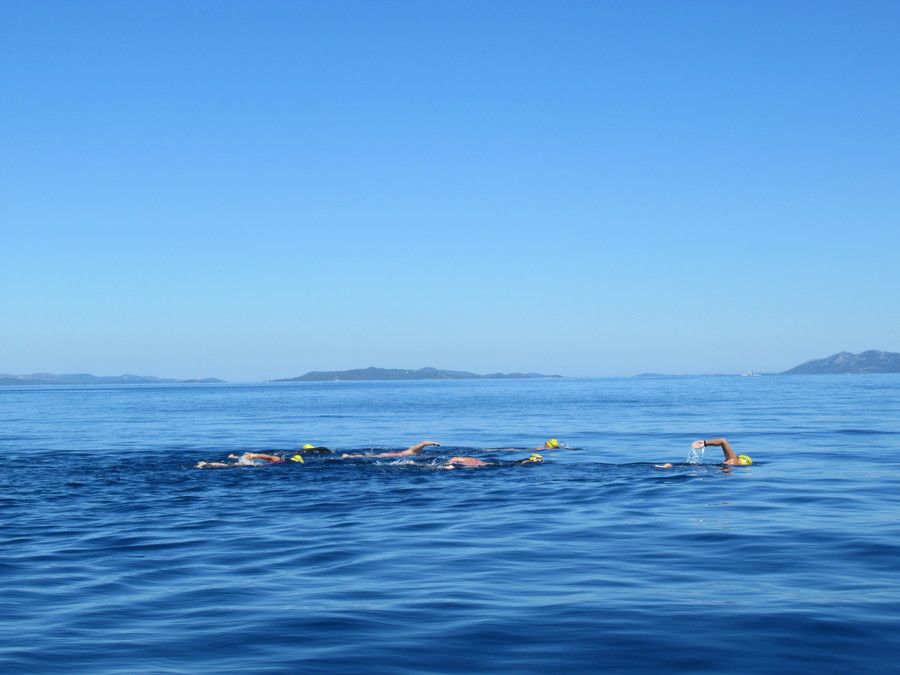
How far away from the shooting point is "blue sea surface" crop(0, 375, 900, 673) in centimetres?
944

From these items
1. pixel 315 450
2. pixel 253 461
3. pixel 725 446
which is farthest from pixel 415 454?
pixel 725 446

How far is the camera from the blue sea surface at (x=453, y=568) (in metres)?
9.44

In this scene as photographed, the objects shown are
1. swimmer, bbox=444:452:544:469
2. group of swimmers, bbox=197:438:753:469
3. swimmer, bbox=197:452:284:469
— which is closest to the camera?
group of swimmers, bbox=197:438:753:469

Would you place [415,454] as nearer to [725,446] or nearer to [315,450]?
[315,450]

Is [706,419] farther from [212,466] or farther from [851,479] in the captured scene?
[212,466]

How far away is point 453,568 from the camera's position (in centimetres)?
1354

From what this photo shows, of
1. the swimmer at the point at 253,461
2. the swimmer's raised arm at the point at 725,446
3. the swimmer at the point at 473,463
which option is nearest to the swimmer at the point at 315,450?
the swimmer at the point at 253,461

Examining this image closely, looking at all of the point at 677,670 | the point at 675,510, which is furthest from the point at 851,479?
the point at 677,670

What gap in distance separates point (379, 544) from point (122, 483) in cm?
1320

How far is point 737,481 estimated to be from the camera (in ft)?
79.1

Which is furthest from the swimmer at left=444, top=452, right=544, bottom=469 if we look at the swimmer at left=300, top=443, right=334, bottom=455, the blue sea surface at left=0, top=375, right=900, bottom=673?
the swimmer at left=300, top=443, right=334, bottom=455

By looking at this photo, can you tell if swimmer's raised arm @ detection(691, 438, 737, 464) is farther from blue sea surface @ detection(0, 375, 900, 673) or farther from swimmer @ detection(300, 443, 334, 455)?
swimmer @ detection(300, 443, 334, 455)

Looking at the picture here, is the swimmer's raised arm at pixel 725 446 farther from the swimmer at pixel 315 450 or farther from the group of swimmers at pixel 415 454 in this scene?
the swimmer at pixel 315 450

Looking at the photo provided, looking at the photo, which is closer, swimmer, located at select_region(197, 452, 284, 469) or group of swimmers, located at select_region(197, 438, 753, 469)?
group of swimmers, located at select_region(197, 438, 753, 469)
